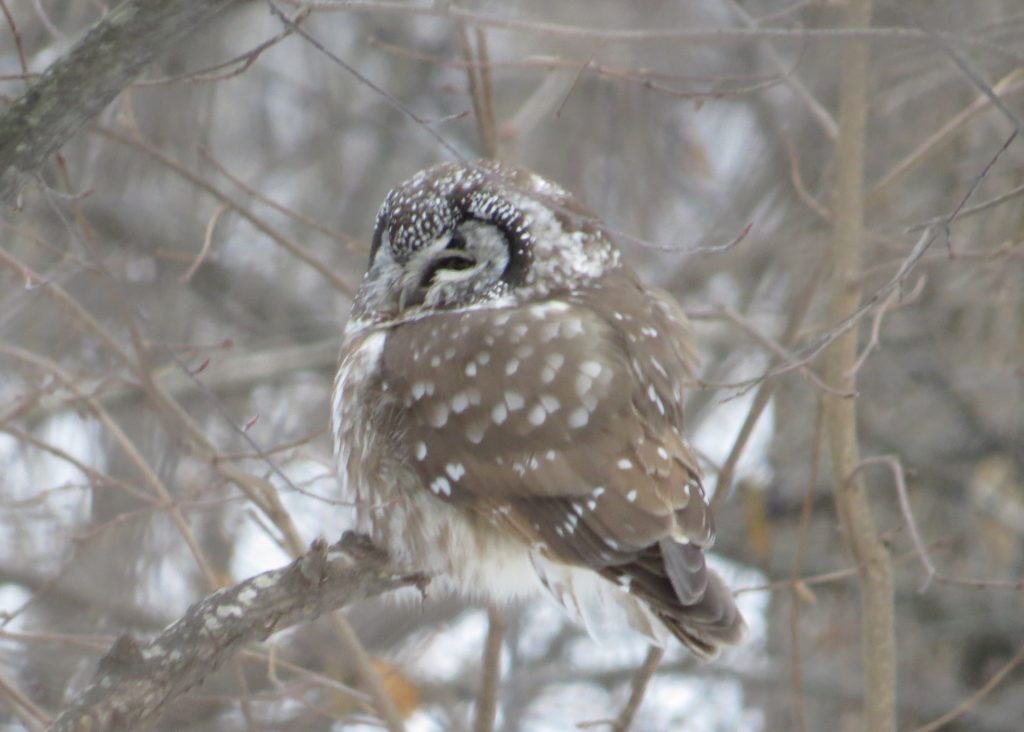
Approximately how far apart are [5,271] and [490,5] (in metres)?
2.28

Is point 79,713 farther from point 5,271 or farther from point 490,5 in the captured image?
point 490,5

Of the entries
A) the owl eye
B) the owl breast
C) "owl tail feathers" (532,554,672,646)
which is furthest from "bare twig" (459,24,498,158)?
"owl tail feathers" (532,554,672,646)

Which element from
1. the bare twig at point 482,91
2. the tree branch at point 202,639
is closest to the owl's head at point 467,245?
the bare twig at point 482,91

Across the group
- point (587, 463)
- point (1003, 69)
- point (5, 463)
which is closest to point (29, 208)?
point (5, 463)

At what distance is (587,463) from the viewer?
9.80 feet

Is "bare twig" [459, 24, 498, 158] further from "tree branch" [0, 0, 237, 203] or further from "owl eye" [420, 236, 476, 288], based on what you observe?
"tree branch" [0, 0, 237, 203]

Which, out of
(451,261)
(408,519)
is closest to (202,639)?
(408,519)

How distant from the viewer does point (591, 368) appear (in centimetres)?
311

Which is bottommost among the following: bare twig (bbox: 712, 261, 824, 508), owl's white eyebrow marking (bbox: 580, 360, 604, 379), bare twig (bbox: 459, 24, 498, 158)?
bare twig (bbox: 712, 261, 824, 508)

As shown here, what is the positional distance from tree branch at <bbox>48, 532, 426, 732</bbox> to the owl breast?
201mm

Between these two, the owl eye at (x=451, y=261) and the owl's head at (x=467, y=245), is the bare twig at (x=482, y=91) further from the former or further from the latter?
the owl eye at (x=451, y=261)

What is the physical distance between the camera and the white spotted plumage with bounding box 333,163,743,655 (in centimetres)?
291

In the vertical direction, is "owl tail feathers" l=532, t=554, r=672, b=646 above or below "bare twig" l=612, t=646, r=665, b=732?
above

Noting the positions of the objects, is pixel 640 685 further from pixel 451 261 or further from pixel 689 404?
pixel 689 404
